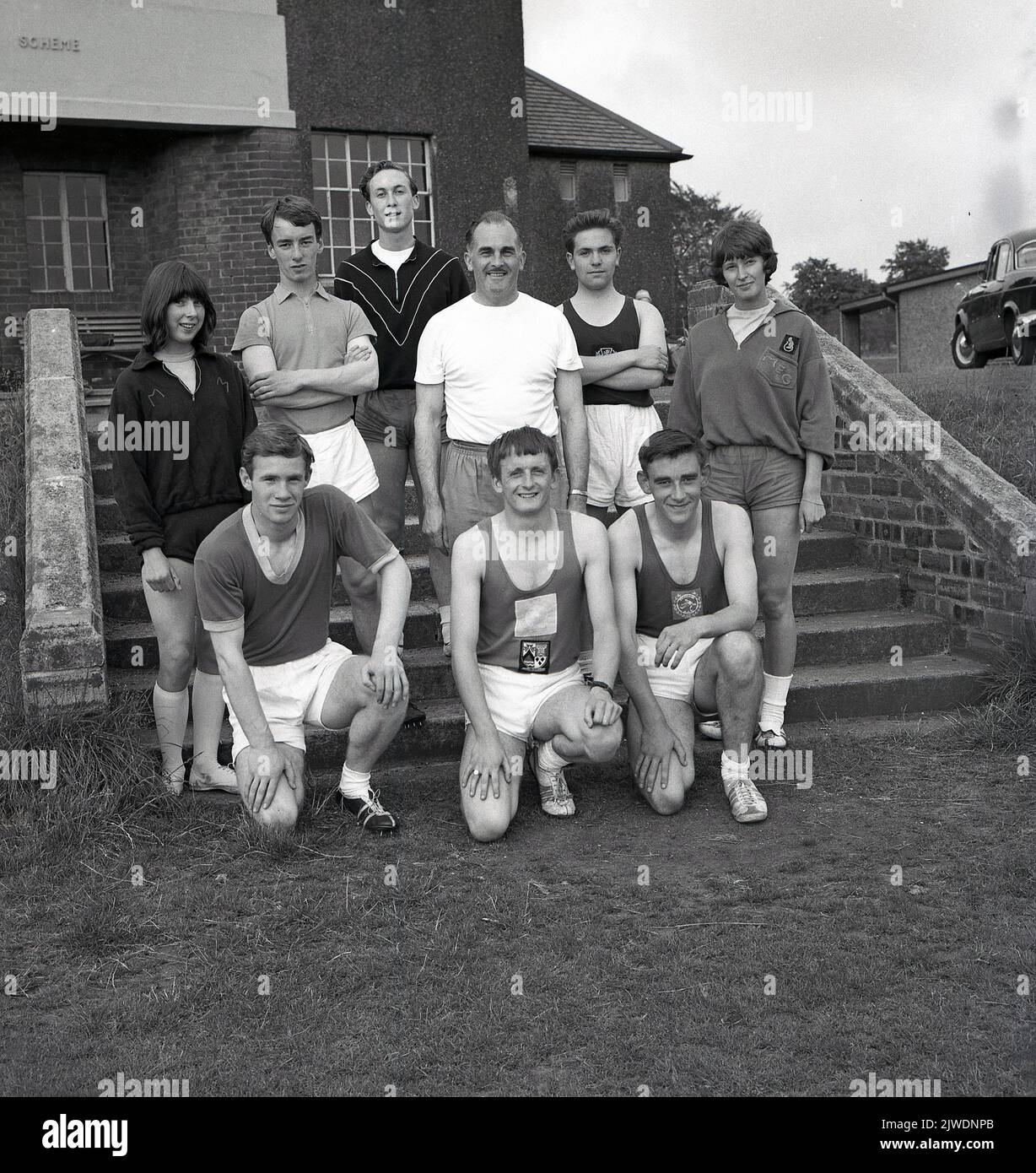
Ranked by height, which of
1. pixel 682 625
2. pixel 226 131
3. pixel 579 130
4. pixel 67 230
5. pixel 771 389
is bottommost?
pixel 682 625

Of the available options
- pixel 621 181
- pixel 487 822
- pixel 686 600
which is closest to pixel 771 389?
pixel 686 600

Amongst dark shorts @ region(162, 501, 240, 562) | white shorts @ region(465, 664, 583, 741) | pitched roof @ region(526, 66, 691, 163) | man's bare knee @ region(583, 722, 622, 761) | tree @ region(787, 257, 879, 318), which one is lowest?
man's bare knee @ region(583, 722, 622, 761)

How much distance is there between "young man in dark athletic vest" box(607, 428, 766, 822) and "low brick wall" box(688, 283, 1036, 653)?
1.79 metres

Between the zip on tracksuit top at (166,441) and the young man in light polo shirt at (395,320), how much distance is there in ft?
1.99

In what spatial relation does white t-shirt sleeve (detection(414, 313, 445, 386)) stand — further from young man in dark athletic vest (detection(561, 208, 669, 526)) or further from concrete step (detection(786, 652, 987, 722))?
concrete step (detection(786, 652, 987, 722))

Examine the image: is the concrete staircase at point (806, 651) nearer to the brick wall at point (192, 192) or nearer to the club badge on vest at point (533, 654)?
the club badge on vest at point (533, 654)

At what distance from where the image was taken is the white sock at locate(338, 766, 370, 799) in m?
4.45

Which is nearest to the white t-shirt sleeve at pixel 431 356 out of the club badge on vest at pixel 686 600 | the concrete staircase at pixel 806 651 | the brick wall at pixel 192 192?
the club badge on vest at pixel 686 600

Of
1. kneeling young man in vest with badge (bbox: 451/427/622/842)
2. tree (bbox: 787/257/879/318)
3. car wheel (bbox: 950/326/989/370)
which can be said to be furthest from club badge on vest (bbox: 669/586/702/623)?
tree (bbox: 787/257/879/318)

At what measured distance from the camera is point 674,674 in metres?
4.64

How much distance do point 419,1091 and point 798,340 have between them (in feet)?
11.0

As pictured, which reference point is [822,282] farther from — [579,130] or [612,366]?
[612,366]

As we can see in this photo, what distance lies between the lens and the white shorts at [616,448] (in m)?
5.09

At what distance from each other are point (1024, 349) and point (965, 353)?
2770 mm
